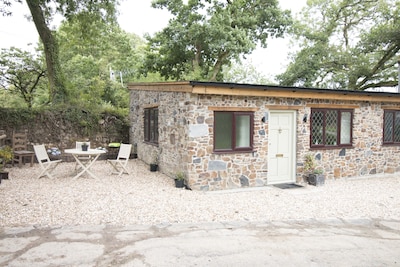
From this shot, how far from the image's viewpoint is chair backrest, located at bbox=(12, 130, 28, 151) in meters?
11.4

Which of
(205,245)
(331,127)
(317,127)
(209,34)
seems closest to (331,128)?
(331,127)

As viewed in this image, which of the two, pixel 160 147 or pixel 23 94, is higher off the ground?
pixel 23 94

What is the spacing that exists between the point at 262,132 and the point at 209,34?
982cm

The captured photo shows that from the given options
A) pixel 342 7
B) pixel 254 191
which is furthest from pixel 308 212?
pixel 342 7

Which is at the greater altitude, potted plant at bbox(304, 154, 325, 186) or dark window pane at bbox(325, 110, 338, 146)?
dark window pane at bbox(325, 110, 338, 146)

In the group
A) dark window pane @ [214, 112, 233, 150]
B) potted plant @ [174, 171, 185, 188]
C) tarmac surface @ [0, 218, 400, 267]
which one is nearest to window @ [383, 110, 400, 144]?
dark window pane @ [214, 112, 233, 150]

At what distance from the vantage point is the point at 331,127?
1023 cm

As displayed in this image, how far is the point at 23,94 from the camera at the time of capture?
16641 mm

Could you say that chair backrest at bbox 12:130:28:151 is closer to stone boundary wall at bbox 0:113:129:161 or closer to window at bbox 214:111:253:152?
stone boundary wall at bbox 0:113:129:161

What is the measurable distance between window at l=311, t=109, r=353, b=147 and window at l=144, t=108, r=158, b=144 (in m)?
4.81

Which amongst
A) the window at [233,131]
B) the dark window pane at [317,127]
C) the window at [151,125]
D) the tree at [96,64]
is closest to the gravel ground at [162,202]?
the window at [233,131]

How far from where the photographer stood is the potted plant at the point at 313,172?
30.6ft

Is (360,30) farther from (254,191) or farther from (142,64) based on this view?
(254,191)

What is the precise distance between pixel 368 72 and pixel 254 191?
1367 centimetres
